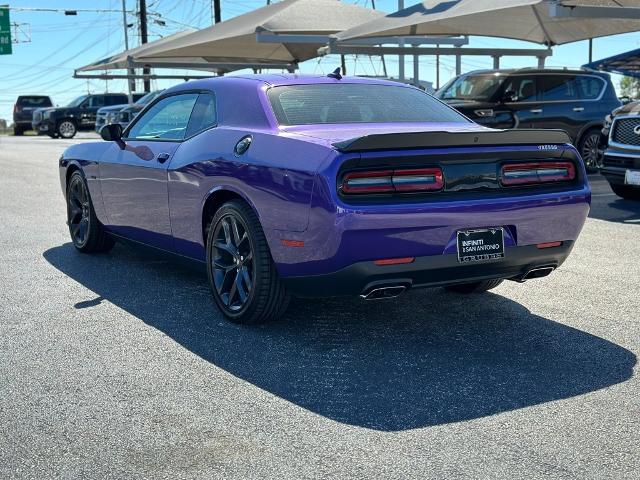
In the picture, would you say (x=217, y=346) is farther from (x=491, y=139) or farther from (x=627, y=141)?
(x=627, y=141)

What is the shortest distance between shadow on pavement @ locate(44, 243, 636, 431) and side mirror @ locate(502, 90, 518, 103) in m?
9.02

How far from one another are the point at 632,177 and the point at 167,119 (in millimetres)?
5991

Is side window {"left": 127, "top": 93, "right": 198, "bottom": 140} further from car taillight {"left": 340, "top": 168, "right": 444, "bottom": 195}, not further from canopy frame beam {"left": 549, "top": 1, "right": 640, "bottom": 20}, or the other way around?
canopy frame beam {"left": 549, "top": 1, "right": 640, "bottom": 20}

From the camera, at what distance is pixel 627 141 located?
10180 millimetres

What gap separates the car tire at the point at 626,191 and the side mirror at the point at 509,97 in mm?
3467

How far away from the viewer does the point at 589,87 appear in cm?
1483

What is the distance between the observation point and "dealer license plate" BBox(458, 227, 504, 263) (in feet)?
14.5

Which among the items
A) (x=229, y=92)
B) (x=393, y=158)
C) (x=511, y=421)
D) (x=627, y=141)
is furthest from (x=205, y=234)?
(x=627, y=141)

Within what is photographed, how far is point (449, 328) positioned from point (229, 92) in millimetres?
2001

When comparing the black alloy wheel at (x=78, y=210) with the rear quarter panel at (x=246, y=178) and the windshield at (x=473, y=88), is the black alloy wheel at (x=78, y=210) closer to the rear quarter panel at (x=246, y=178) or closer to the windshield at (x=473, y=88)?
the rear quarter panel at (x=246, y=178)

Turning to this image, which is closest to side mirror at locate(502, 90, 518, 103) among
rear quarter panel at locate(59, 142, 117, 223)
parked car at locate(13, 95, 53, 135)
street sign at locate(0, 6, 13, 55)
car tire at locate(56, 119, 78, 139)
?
rear quarter panel at locate(59, 142, 117, 223)

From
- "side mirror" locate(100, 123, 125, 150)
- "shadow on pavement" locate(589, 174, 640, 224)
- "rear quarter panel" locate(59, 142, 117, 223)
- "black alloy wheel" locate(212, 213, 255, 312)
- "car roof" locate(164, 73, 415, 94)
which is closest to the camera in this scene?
"black alloy wheel" locate(212, 213, 255, 312)

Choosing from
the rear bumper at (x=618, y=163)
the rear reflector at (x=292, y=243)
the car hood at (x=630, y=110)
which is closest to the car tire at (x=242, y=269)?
the rear reflector at (x=292, y=243)

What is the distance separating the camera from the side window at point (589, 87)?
1477cm
